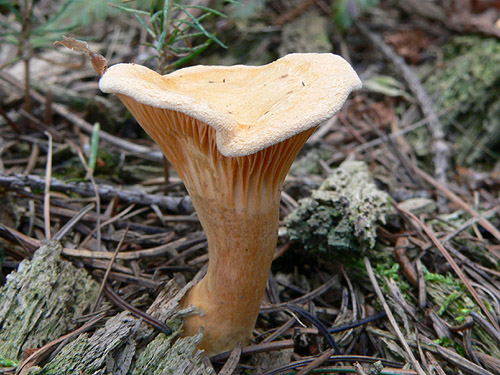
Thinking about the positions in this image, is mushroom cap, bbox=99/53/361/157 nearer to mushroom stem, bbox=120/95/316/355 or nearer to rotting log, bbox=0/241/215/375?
mushroom stem, bbox=120/95/316/355

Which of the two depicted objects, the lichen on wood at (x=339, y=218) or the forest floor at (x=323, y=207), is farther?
the lichen on wood at (x=339, y=218)

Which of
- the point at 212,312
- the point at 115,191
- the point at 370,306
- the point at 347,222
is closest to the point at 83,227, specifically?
the point at 115,191

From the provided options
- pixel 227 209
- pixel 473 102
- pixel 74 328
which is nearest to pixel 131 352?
pixel 74 328

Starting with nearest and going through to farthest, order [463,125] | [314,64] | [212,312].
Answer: [314,64] < [212,312] < [463,125]

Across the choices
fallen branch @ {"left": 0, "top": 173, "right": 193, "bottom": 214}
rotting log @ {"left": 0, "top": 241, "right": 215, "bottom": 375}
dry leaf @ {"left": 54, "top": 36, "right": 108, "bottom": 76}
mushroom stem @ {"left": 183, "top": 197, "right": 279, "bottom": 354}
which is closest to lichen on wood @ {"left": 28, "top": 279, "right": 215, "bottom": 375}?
rotting log @ {"left": 0, "top": 241, "right": 215, "bottom": 375}

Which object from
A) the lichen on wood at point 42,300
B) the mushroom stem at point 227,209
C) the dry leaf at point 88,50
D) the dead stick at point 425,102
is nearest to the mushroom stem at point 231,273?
the mushroom stem at point 227,209

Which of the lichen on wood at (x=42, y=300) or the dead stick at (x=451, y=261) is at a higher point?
the lichen on wood at (x=42, y=300)

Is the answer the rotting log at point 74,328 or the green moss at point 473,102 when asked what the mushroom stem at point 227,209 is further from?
the green moss at point 473,102

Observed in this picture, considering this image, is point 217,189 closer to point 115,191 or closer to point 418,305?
point 115,191
